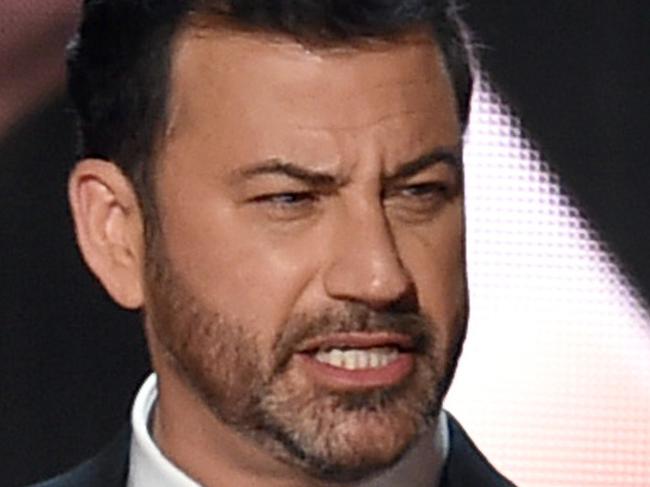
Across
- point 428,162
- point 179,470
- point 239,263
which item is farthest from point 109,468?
point 428,162

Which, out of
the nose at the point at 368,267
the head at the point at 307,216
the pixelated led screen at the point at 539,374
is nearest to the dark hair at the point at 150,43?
the head at the point at 307,216

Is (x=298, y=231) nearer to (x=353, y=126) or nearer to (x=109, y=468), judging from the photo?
(x=353, y=126)

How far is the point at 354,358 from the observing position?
3.28 ft

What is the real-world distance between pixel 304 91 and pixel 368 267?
A: 120mm

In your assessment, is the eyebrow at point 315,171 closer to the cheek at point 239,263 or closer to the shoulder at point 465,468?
the cheek at point 239,263

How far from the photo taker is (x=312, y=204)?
40.1 inches

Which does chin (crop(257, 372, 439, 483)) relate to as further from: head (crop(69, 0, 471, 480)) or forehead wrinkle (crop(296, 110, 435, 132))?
forehead wrinkle (crop(296, 110, 435, 132))

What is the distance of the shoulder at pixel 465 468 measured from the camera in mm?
1093

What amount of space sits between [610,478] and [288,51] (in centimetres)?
50

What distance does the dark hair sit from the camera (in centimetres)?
103

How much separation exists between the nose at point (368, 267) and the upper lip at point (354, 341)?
0.06 ft

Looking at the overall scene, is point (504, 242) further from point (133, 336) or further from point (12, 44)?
point (12, 44)

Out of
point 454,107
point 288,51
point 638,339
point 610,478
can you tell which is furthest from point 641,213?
point 288,51

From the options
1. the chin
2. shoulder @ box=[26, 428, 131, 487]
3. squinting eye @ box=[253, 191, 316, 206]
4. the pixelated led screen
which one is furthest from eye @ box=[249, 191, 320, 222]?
the pixelated led screen
